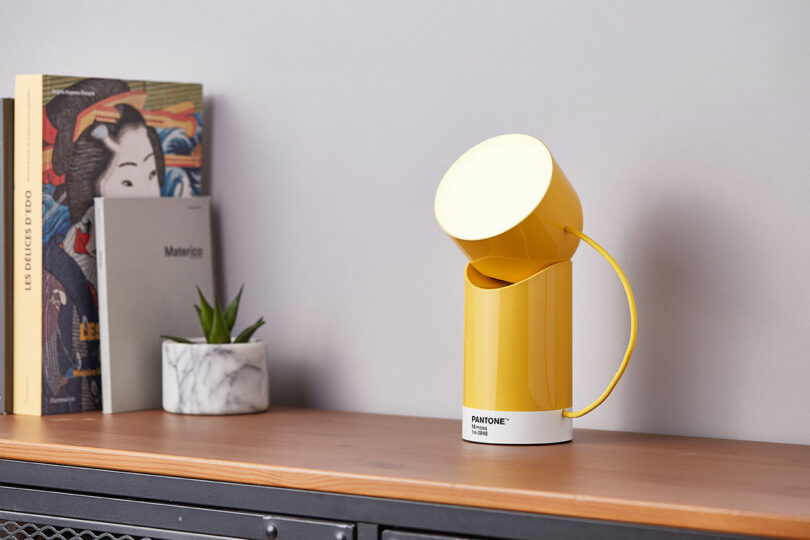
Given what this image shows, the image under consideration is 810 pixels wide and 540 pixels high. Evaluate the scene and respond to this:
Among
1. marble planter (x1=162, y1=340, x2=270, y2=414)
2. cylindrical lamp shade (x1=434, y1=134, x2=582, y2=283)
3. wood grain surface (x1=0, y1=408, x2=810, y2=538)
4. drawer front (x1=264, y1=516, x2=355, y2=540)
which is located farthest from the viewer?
marble planter (x1=162, y1=340, x2=270, y2=414)

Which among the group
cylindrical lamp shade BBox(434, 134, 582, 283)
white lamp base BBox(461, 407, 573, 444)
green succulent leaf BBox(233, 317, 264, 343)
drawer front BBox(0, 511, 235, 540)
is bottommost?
drawer front BBox(0, 511, 235, 540)

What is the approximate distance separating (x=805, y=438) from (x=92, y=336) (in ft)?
2.93

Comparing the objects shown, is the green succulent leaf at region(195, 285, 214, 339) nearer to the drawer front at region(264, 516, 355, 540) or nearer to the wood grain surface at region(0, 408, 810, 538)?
the wood grain surface at region(0, 408, 810, 538)

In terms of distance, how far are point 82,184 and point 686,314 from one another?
79 cm

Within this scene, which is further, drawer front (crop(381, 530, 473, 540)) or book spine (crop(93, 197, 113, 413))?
book spine (crop(93, 197, 113, 413))

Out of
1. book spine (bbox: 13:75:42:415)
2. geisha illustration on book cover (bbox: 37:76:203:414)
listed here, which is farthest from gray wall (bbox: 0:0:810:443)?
book spine (bbox: 13:75:42:415)

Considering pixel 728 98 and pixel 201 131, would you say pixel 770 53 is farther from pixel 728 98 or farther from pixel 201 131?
pixel 201 131

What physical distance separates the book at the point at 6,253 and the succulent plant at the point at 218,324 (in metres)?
0.20

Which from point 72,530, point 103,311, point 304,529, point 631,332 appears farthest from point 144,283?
point 631,332

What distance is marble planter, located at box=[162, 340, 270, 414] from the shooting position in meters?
1.17

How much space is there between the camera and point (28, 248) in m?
1.21

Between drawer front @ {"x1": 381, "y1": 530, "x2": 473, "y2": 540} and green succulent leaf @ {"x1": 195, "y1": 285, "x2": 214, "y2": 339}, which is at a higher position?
green succulent leaf @ {"x1": 195, "y1": 285, "x2": 214, "y2": 339}

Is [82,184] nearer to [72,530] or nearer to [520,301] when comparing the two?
[72,530]

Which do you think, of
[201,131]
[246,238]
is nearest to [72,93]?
[201,131]
